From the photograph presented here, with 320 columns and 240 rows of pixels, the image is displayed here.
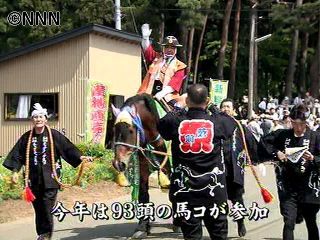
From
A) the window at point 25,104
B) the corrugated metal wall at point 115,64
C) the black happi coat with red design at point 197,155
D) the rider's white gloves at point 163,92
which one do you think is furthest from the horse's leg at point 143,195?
the window at point 25,104

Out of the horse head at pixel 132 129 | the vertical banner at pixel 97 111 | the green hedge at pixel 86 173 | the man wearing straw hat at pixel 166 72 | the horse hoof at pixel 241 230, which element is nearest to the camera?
the horse head at pixel 132 129

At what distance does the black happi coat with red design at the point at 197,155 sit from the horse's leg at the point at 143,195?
2.66 meters

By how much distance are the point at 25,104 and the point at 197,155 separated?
15905mm

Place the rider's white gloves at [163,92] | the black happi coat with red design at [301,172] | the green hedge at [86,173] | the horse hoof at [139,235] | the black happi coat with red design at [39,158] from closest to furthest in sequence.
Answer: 1. the black happi coat with red design at [301,172]
2. the black happi coat with red design at [39,158]
3. the horse hoof at [139,235]
4. the rider's white gloves at [163,92]
5. the green hedge at [86,173]

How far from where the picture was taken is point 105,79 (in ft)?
68.8

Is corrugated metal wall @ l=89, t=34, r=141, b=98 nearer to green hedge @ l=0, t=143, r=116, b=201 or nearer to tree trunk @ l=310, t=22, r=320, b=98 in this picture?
green hedge @ l=0, t=143, r=116, b=201

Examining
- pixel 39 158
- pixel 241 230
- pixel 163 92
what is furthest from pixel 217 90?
pixel 39 158

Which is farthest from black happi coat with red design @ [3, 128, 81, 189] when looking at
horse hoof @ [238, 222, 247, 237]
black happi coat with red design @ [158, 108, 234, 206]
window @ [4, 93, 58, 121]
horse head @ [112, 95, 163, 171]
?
window @ [4, 93, 58, 121]

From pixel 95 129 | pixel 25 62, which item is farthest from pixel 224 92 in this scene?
pixel 25 62

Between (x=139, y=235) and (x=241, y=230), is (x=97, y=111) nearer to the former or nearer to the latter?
(x=139, y=235)

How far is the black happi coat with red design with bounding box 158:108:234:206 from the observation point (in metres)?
6.01

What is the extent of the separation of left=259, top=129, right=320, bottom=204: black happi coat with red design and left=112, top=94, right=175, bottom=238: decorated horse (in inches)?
74.7

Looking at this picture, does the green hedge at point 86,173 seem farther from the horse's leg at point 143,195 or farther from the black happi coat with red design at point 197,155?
the black happi coat with red design at point 197,155

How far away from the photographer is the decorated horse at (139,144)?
26.7 ft
